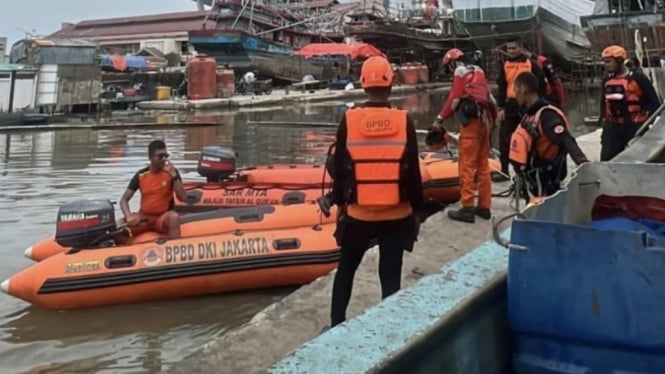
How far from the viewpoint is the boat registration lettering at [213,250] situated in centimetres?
574

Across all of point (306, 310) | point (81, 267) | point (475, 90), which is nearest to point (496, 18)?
point (475, 90)

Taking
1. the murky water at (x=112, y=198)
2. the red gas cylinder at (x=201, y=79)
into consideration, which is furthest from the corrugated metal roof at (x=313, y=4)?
the murky water at (x=112, y=198)

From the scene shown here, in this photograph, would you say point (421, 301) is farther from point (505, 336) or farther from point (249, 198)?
point (249, 198)

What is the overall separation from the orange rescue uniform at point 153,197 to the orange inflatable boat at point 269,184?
1.11 m

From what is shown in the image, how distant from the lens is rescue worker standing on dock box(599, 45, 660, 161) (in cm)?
663

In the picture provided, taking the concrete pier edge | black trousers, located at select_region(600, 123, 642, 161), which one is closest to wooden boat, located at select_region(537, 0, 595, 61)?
black trousers, located at select_region(600, 123, 642, 161)

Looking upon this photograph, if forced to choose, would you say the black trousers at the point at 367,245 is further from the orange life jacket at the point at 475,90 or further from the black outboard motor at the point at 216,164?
the black outboard motor at the point at 216,164

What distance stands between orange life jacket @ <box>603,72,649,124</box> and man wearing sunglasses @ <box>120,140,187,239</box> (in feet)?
13.4

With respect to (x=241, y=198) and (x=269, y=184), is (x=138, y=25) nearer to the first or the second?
(x=269, y=184)

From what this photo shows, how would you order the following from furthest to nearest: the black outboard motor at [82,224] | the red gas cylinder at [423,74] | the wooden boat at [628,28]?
the red gas cylinder at [423,74] → the wooden boat at [628,28] → the black outboard motor at [82,224]

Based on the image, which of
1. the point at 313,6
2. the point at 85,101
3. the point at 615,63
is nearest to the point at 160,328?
the point at 615,63

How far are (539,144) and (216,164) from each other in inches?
185

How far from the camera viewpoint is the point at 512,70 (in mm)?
6555

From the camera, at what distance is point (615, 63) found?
6691mm
